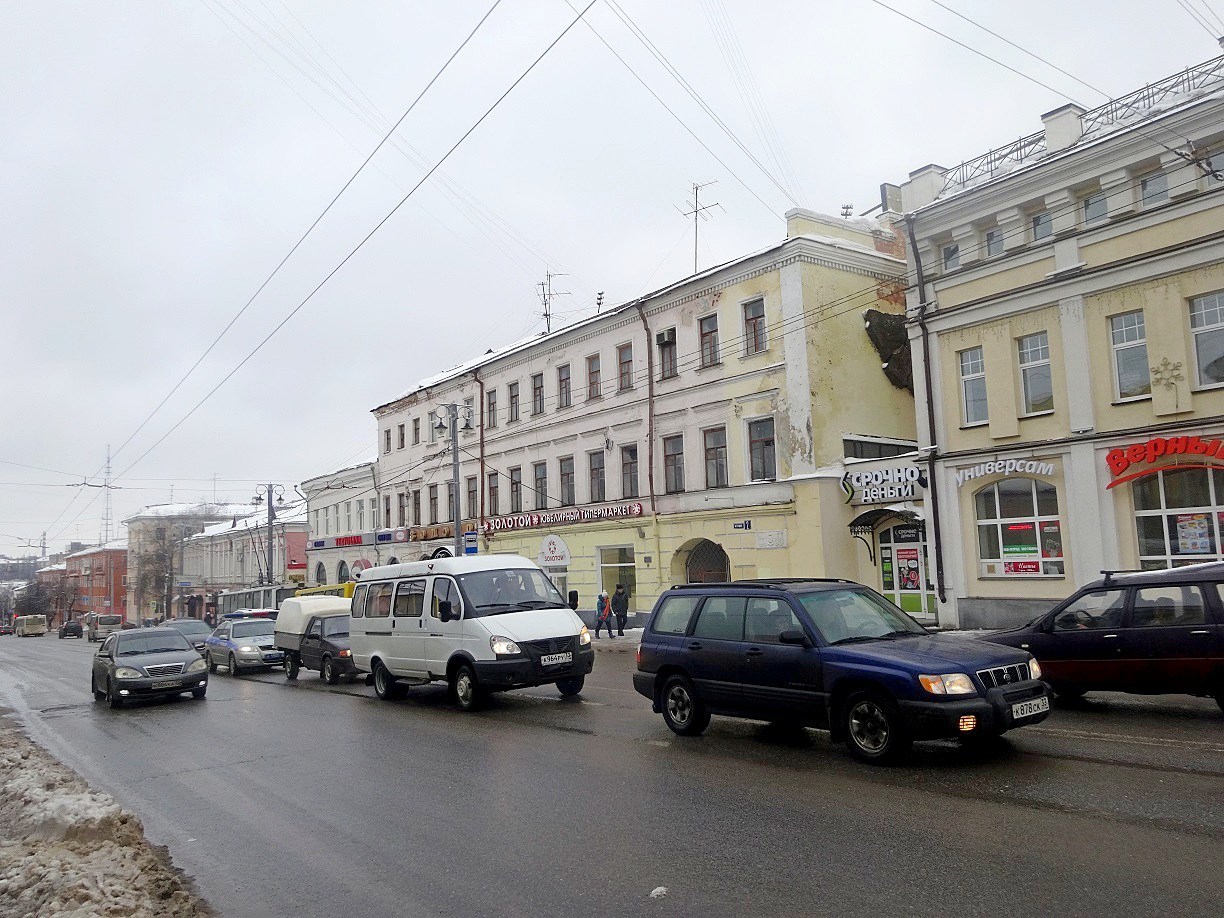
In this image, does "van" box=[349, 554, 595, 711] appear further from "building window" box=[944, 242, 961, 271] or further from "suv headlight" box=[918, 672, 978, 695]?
"building window" box=[944, 242, 961, 271]

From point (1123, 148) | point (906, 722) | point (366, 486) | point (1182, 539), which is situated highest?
point (1123, 148)

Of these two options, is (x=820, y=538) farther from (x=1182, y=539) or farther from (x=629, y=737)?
(x=629, y=737)

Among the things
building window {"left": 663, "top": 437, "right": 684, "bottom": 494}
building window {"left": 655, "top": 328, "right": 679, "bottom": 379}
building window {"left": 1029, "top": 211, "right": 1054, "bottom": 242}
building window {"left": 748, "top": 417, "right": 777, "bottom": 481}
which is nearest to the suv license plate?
building window {"left": 1029, "top": 211, "right": 1054, "bottom": 242}

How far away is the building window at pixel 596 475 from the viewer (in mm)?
35000

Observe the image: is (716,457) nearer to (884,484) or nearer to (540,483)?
(884,484)

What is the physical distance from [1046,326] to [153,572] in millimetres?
87762

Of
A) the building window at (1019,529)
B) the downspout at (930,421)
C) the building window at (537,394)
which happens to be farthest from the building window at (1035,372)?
the building window at (537,394)

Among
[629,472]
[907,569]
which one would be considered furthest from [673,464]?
[907,569]

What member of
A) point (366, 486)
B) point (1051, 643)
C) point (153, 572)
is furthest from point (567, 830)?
point (153, 572)

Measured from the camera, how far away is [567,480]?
121ft

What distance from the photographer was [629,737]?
1102 centimetres

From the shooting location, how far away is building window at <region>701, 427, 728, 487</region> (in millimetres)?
29578

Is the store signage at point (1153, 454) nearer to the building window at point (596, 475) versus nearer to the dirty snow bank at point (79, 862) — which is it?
the building window at point (596, 475)

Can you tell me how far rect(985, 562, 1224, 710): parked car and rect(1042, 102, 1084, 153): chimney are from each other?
13.9 meters
